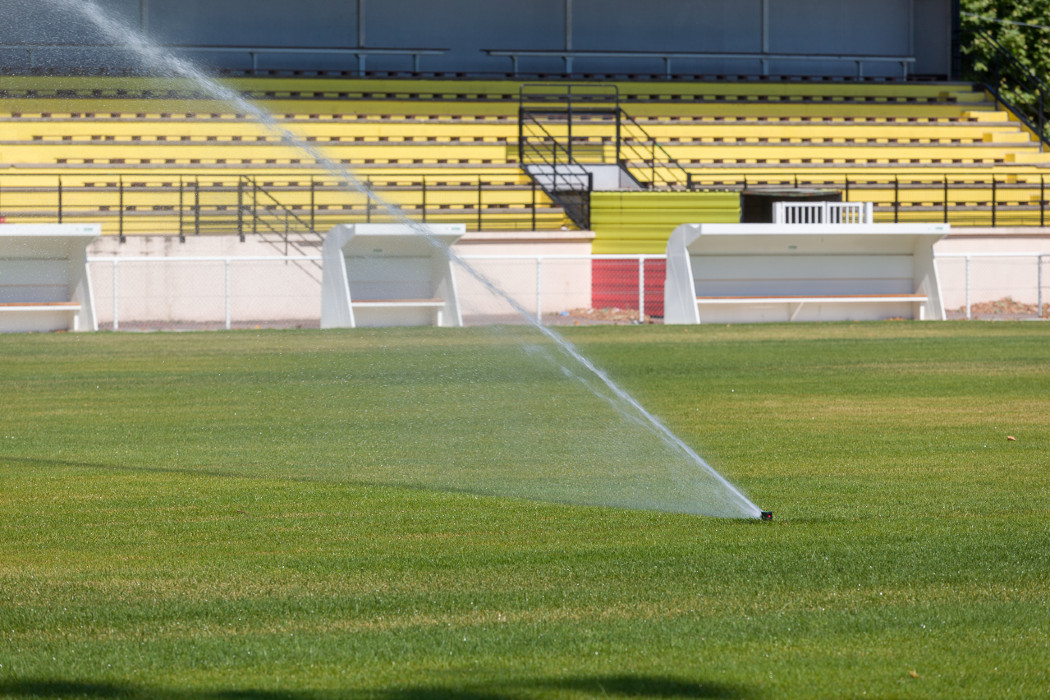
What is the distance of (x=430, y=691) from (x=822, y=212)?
80.2ft

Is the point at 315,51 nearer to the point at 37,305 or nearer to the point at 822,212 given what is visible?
the point at 37,305

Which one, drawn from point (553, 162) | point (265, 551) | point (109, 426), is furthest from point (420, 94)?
point (265, 551)

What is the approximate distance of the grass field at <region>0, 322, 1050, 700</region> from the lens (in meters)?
4.70

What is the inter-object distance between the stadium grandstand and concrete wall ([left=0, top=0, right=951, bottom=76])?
6 centimetres

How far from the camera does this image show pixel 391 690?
175 inches

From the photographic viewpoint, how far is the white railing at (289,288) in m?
26.5

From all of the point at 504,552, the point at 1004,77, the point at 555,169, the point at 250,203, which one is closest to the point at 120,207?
the point at 250,203

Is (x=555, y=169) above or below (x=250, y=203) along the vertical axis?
above

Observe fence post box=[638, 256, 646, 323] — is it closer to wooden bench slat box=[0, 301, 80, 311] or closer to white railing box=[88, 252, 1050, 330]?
white railing box=[88, 252, 1050, 330]

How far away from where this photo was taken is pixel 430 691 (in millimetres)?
4426

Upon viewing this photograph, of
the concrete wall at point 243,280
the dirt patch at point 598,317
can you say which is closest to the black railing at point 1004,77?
the dirt patch at point 598,317

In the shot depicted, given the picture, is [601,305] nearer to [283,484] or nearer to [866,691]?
[283,484]

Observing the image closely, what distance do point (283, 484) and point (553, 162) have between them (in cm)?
2403

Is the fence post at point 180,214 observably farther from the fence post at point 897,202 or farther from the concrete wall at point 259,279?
the fence post at point 897,202
